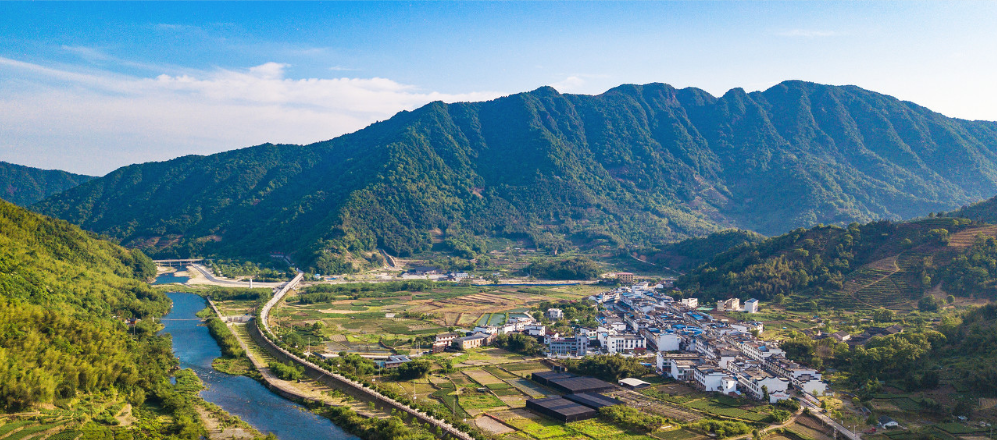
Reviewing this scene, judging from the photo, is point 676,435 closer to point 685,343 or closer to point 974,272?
point 685,343

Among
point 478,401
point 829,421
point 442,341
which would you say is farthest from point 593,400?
point 442,341

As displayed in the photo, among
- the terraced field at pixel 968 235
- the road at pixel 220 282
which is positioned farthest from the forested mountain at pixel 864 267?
the road at pixel 220 282

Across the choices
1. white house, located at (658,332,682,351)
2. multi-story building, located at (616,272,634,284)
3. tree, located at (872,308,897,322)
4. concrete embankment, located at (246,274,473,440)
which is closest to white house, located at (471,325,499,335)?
white house, located at (658,332,682,351)

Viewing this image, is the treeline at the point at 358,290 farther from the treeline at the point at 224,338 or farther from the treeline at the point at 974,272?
the treeline at the point at 974,272

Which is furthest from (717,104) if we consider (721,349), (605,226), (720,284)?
(721,349)

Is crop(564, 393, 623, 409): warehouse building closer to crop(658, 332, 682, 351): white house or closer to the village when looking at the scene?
the village

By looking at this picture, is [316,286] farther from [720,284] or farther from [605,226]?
[605,226]
